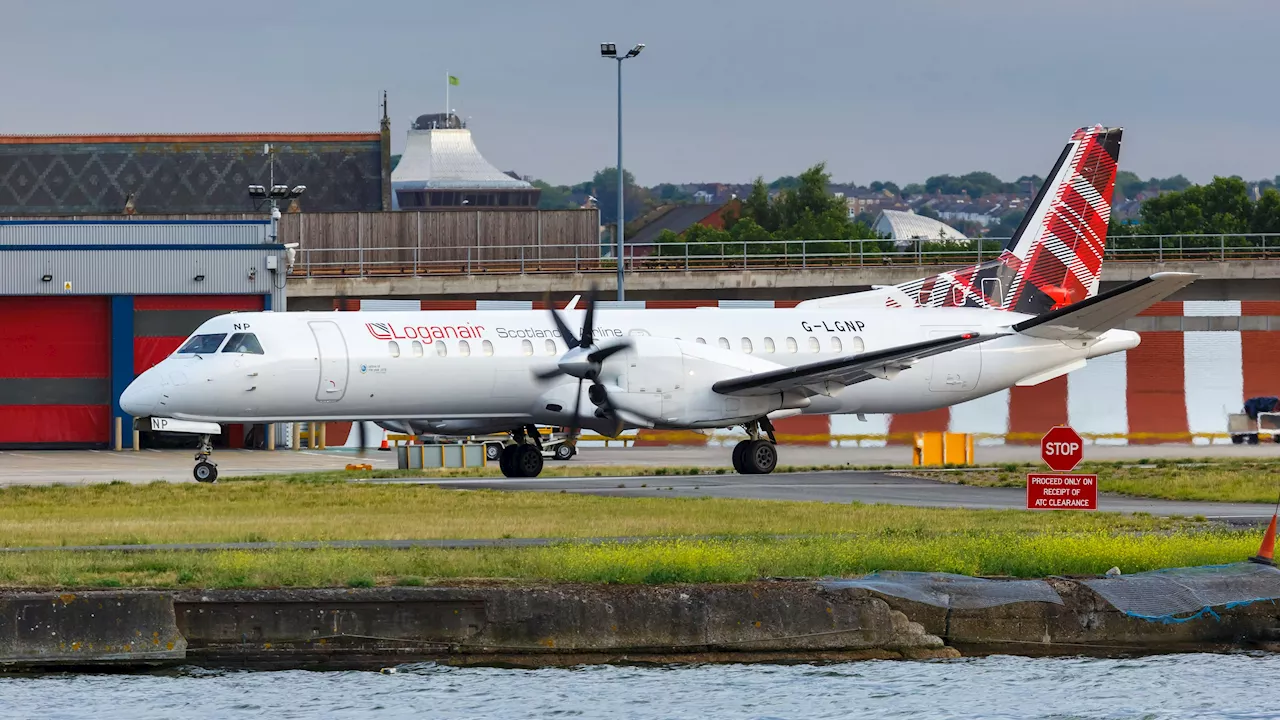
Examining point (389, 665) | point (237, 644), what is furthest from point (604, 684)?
A: point (237, 644)

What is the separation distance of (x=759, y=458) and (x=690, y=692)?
19867mm

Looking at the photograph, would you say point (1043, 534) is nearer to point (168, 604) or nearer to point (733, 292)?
point (168, 604)

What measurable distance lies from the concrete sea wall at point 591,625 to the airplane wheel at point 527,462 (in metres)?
18.3

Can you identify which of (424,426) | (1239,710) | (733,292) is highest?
(733,292)

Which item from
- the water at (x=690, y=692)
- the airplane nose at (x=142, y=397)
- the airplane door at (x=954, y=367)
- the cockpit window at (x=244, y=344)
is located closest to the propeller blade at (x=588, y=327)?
the cockpit window at (x=244, y=344)

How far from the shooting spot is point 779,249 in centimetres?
10562

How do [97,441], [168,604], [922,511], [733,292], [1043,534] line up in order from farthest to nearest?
[733,292]
[97,441]
[922,511]
[1043,534]
[168,604]

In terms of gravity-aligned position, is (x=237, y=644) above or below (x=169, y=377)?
below

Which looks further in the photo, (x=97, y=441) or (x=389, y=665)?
(x=97, y=441)

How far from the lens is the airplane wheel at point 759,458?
34.7 meters

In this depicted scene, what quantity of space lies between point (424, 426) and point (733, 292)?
75.3 feet

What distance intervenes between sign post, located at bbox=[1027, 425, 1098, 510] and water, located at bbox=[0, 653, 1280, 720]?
5002 mm

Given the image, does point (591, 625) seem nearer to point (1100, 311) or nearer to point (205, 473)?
point (205, 473)

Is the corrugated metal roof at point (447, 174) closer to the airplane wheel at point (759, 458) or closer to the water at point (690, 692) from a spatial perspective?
the airplane wheel at point (759, 458)
